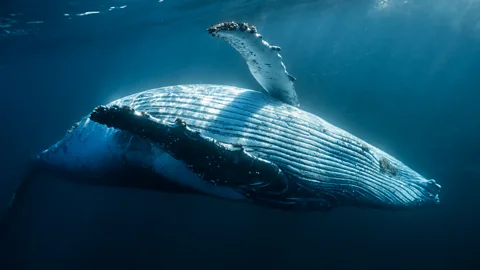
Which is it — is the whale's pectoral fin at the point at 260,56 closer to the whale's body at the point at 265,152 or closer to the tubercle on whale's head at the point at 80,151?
the whale's body at the point at 265,152

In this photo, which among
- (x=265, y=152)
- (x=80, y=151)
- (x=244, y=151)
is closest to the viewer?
(x=244, y=151)

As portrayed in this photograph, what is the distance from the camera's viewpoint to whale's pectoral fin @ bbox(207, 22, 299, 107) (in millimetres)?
3845

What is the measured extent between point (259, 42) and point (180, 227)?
29.8 ft

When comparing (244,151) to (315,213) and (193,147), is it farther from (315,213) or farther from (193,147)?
(315,213)

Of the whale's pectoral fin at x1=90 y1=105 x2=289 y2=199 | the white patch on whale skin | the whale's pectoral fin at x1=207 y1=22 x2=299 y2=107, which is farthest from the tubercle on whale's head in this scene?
the whale's pectoral fin at x1=207 y1=22 x2=299 y2=107

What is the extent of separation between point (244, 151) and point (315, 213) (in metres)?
8.55

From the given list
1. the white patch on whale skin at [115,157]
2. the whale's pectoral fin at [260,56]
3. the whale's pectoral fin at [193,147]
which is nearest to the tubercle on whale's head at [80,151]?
the white patch on whale skin at [115,157]

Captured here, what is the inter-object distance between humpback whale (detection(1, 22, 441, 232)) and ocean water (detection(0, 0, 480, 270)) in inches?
171

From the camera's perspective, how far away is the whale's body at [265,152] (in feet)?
12.3

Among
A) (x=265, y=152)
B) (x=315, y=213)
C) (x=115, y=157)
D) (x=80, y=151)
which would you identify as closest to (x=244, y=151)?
(x=265, y=152)

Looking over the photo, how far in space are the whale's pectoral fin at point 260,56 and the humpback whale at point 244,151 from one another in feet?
0.05

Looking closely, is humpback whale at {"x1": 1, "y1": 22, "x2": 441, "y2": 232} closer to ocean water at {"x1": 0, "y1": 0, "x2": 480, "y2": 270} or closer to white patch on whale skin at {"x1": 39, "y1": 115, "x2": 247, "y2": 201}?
white patch on whale skin at {"x1": 39, "y1": 115, "x2": 247, "y2": 201}

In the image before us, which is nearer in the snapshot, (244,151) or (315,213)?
(244,151)

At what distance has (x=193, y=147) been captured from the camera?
298 cm
